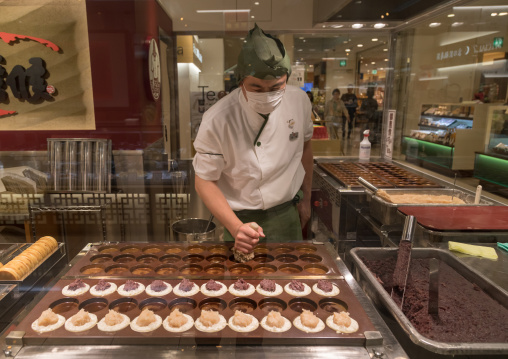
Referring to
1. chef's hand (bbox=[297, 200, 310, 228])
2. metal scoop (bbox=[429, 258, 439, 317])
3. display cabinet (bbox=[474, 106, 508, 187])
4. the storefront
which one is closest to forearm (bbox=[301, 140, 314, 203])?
chef's hand (bbox=[297, 200, 310, 228])

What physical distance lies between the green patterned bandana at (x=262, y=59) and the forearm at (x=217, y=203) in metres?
0.48

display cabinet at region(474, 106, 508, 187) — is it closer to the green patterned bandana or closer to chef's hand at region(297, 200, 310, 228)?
chef's hand at region(297, 200, 310, 228)

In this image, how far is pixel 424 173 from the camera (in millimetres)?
3002

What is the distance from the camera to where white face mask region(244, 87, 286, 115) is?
4.76 feet

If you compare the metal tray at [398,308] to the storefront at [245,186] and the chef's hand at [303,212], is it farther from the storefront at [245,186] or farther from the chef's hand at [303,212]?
the chef's hand at [303,212]

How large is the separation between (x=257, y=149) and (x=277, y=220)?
1.22ft

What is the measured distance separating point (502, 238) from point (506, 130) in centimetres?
172

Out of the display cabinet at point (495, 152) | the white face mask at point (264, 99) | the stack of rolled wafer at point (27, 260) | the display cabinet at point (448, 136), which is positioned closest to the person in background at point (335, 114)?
the display cabinet at point (448, 136)

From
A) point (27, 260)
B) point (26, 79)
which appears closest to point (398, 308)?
point (27, 260)

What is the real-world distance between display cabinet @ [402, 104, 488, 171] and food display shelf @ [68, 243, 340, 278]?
232 centimetres

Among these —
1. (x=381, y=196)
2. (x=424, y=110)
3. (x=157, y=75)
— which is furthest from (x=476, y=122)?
(x=157, y=75)

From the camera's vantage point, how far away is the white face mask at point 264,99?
1.45 m

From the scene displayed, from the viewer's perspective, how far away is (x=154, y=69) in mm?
3605

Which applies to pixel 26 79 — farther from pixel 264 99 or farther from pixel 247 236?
pixel 247 236
